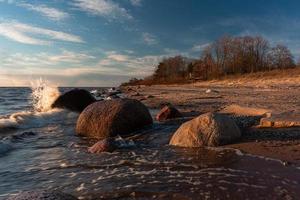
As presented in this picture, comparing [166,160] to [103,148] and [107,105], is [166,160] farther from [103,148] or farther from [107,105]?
[107,105]

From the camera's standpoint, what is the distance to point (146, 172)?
257 inches

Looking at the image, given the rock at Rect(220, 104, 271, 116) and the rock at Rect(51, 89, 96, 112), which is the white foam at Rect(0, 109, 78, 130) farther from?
the rock at Rect(220, 104, 271, 116)

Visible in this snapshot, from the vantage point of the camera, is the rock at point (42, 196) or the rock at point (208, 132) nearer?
the rock at point (42, 196)

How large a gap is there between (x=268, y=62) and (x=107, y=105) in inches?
2248

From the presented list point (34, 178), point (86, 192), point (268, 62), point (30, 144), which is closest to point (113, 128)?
point (30, 144)

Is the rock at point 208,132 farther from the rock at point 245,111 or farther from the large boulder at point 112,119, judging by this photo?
the rock at point 245,111

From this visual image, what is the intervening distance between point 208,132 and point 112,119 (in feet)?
12.2

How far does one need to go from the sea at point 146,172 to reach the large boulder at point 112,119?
1.18m

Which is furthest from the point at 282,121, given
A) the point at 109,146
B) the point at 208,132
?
the point at 109,146

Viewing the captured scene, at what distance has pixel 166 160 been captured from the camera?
7293 mm

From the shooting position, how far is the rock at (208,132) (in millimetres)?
8234

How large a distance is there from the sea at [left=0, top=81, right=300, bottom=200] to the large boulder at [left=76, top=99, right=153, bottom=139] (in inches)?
46.5

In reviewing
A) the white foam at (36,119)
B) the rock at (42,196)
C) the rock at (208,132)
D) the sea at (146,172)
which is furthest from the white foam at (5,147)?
the rock at (42,196)

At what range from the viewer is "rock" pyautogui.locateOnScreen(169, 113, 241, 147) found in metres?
8.23
